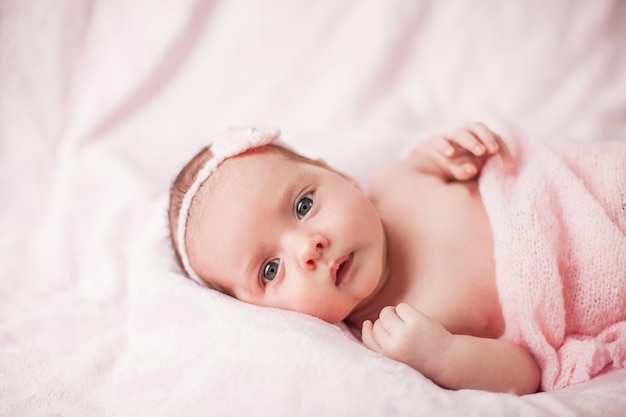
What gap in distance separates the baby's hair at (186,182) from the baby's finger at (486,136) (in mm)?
422

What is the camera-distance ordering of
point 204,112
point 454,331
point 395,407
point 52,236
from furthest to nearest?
point 204,112, point 52,236, point 454,331, point 395,407

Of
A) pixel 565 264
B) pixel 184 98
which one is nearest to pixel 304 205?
pixel 565 264

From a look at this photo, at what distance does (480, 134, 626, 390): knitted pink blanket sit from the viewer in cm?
140

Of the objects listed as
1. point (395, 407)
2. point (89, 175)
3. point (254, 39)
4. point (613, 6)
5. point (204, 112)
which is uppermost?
point (613, 6)

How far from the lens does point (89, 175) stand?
205 cm

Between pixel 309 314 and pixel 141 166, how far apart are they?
0.96 meters

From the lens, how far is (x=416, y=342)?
1297 mm

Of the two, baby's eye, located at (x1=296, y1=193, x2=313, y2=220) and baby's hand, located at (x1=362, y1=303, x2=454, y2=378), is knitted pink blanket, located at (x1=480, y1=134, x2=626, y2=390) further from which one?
baby's eye, located at (x1=296, y1=193, x2=313, y2=220)

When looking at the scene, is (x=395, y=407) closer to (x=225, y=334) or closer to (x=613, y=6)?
(x=225, y=334)

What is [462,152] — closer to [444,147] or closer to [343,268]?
[444,147]

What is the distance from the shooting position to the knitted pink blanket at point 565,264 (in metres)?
1.40

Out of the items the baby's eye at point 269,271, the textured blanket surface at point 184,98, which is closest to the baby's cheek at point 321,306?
the baby's eye at point 269,271

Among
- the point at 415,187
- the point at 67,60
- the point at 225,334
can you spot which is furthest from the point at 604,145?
the point at 67,60

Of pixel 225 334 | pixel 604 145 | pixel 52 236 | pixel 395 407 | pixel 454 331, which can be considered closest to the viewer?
pixel 395 407
